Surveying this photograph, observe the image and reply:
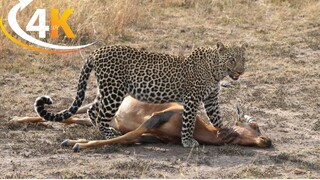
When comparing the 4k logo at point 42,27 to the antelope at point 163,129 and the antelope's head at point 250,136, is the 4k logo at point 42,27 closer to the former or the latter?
the antelope at point 163,129

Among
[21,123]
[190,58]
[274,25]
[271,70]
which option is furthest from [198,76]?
[274,25]

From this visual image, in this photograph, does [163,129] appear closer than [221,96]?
Yes

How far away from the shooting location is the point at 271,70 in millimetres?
12508

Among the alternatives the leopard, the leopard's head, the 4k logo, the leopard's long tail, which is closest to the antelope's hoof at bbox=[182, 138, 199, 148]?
the leopard

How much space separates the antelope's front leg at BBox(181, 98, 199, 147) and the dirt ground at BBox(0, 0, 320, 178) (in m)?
0.12

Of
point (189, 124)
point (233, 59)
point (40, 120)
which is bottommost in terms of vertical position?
point (40, 120)

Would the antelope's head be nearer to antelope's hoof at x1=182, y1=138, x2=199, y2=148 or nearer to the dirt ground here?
the dirt ground

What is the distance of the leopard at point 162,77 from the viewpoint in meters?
8.72

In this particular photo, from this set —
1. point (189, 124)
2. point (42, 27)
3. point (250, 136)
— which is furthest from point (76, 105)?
point (42, 27)

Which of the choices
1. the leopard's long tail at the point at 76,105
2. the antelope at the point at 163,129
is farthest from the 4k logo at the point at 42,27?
the antelope at the point at 163,129

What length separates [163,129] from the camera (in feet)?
28.7

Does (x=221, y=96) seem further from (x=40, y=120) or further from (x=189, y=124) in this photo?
(x=40, y=120)

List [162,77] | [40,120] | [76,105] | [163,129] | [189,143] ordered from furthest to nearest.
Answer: [40,120] < [76,105] < [162,77] < [163,129] < [189,143]

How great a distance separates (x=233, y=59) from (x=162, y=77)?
778mm
